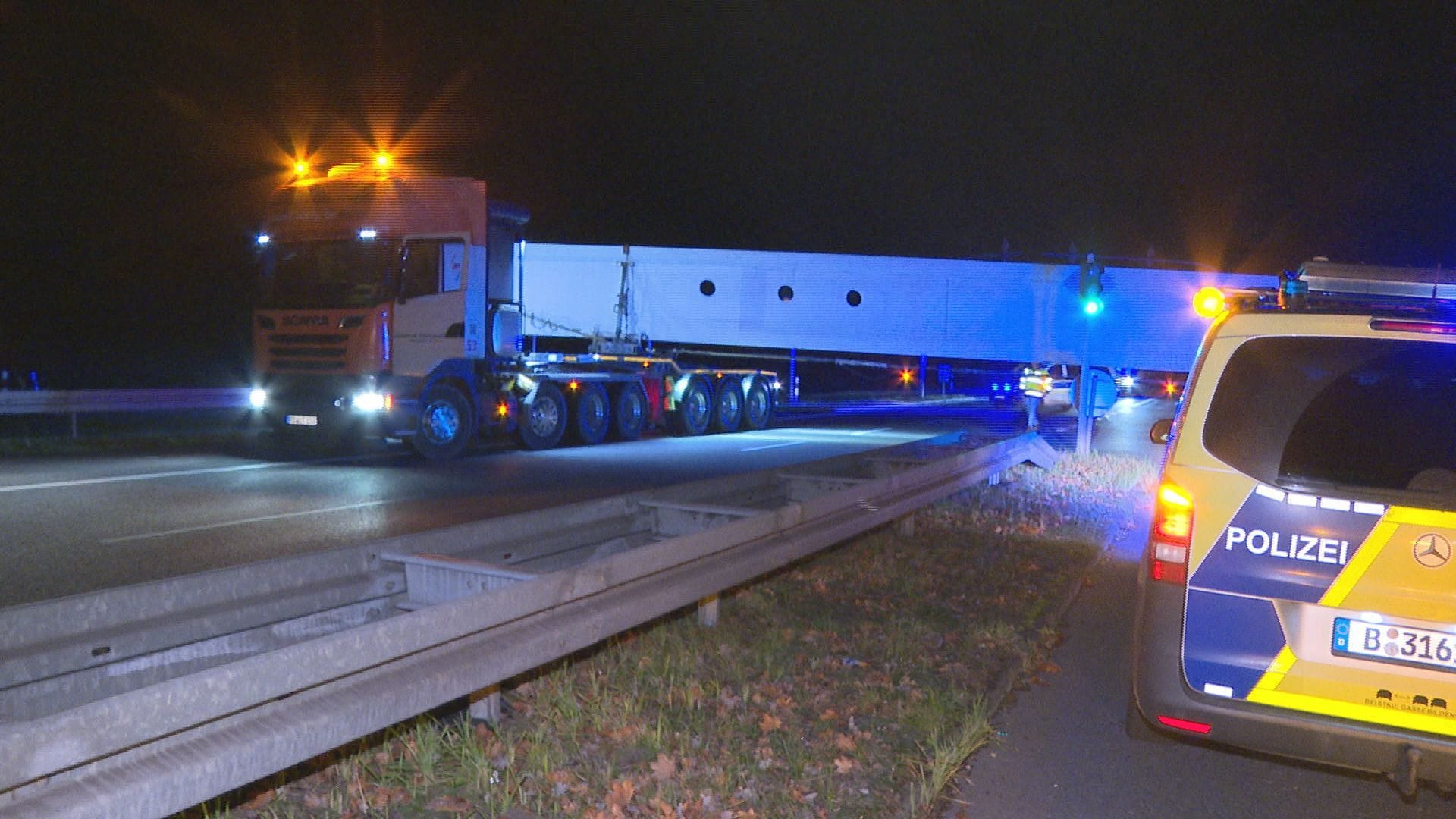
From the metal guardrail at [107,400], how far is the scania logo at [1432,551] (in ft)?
59.0

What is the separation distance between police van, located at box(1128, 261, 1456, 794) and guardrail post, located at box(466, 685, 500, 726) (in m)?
2.76

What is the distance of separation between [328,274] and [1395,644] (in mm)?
13922

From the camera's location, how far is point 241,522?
33.1 feet

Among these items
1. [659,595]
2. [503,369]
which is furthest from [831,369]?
[659,595]

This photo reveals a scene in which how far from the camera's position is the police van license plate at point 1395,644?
425 cm

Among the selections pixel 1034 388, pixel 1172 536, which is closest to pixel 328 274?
pixel 1172 536

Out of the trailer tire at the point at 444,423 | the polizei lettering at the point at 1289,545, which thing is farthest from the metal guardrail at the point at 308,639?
the trailer tire at the point at 444,423

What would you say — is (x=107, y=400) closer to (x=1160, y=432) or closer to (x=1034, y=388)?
(x=1160, y=432)

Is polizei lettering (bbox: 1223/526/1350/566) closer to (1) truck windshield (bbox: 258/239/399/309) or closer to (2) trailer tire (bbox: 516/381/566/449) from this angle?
(1) truck windshield (bbox: 258/239/399/309)

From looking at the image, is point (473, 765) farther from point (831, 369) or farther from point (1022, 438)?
point (831, 369)

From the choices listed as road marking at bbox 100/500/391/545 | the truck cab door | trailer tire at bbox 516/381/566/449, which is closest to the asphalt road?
road marking at bbox 100/500/391/545

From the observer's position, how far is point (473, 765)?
15.0ft

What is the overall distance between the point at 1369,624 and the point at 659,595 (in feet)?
9.43

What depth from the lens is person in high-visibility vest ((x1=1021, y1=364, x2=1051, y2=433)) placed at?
2064cm
